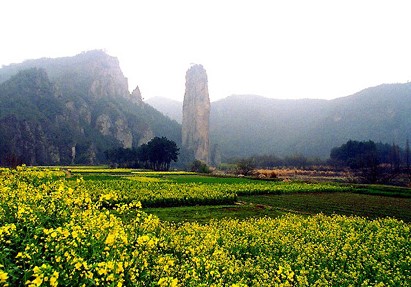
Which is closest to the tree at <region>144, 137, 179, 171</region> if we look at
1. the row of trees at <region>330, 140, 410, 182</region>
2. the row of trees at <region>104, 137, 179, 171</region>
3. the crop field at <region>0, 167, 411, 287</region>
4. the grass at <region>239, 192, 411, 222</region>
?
the row of trees at <region>104, 137, 179, 171</region>

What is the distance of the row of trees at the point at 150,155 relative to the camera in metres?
112

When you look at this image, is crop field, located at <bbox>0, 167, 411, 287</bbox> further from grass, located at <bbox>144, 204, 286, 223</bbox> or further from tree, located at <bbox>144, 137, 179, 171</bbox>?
tree, located at <bbox>144, 137, 179, 171</bbox>

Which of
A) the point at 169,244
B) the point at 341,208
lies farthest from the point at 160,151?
the point at 169,244

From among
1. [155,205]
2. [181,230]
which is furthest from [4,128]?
[181,230]

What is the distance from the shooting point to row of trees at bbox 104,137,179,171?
369 ft

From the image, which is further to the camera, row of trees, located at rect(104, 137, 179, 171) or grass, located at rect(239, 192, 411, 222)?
row of trees, located at rect(104, 137, 179, 171)

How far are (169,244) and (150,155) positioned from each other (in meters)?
99.6

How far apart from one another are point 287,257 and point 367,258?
3.50 metres

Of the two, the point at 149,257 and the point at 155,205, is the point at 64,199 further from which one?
the point at 155,205

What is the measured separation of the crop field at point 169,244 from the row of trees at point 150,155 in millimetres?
77171

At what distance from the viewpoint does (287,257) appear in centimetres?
1422

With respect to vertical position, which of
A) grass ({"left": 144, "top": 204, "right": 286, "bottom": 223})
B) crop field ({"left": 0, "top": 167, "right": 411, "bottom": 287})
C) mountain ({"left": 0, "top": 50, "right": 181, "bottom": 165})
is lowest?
grass ({"left": 144, "top": 204, "right": 286, "bottom": 223})

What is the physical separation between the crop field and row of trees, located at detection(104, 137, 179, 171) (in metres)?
77.2

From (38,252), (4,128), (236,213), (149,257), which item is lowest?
(236,213)
